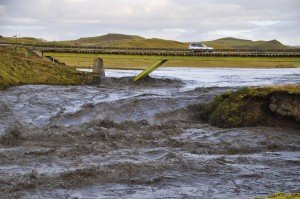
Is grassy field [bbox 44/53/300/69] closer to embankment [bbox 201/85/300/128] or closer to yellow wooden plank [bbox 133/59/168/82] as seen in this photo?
yellow wooden plank [bbox 133/59/168/82]

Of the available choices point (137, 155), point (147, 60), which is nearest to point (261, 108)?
point (137, 155)

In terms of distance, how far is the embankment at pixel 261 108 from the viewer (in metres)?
21.3

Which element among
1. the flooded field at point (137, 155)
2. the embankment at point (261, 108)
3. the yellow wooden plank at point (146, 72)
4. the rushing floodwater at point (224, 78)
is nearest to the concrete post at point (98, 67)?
the yellow wooden plank at point (146, 72)

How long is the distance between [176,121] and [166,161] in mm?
9002

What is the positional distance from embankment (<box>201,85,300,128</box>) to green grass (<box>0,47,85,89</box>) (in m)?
17.3

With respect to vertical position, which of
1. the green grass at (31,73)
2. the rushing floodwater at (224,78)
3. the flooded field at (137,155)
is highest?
the green grass at (31,73)

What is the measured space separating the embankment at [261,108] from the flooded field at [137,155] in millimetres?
872

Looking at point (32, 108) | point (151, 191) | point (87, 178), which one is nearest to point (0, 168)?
point (87, 178)

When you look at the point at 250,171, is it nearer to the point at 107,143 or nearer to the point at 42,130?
the point at 107,143

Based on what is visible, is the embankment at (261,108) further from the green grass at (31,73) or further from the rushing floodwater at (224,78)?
the rushing floodwater at (224,78)

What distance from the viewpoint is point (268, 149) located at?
17469 millimetres

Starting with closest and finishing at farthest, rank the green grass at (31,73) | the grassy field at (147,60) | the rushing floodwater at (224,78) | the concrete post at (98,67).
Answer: the green grass at (31,73) < the concrete post at (98,67) < the grassy field at (147,60) < the rushing floodwater at (224,78)

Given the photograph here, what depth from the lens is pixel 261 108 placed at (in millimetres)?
22203

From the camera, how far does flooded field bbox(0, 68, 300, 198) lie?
39.9 feet
